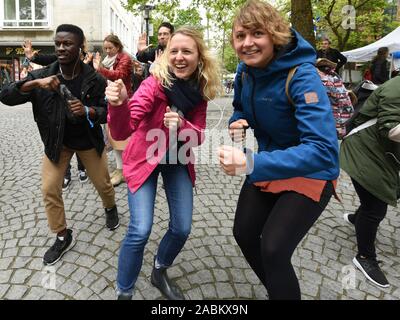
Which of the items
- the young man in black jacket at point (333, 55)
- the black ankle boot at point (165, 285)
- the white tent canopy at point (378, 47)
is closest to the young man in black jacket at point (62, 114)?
the black ankle boot at point (165, 285)

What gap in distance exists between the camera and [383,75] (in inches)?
423

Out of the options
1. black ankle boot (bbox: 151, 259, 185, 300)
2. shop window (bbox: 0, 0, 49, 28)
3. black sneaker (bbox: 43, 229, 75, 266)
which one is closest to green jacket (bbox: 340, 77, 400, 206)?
black ankle boot (bbox: 151, 259, 185, 300)

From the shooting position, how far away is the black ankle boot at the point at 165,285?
2676 mm

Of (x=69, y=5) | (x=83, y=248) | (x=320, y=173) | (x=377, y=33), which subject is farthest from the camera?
(x=377, y=33)

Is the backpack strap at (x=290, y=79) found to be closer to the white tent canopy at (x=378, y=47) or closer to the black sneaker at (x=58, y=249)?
the black sneaker at (x=58, y=249)

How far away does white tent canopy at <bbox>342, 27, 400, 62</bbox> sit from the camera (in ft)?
42.5

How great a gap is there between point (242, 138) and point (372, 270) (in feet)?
6.07

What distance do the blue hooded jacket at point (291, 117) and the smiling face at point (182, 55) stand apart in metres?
0.37

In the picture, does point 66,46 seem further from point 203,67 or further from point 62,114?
point 203,67

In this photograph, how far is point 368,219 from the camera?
311 cm

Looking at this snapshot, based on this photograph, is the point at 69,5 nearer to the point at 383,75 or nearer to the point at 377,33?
the point at 383,75

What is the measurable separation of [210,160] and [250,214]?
459 centimetres
